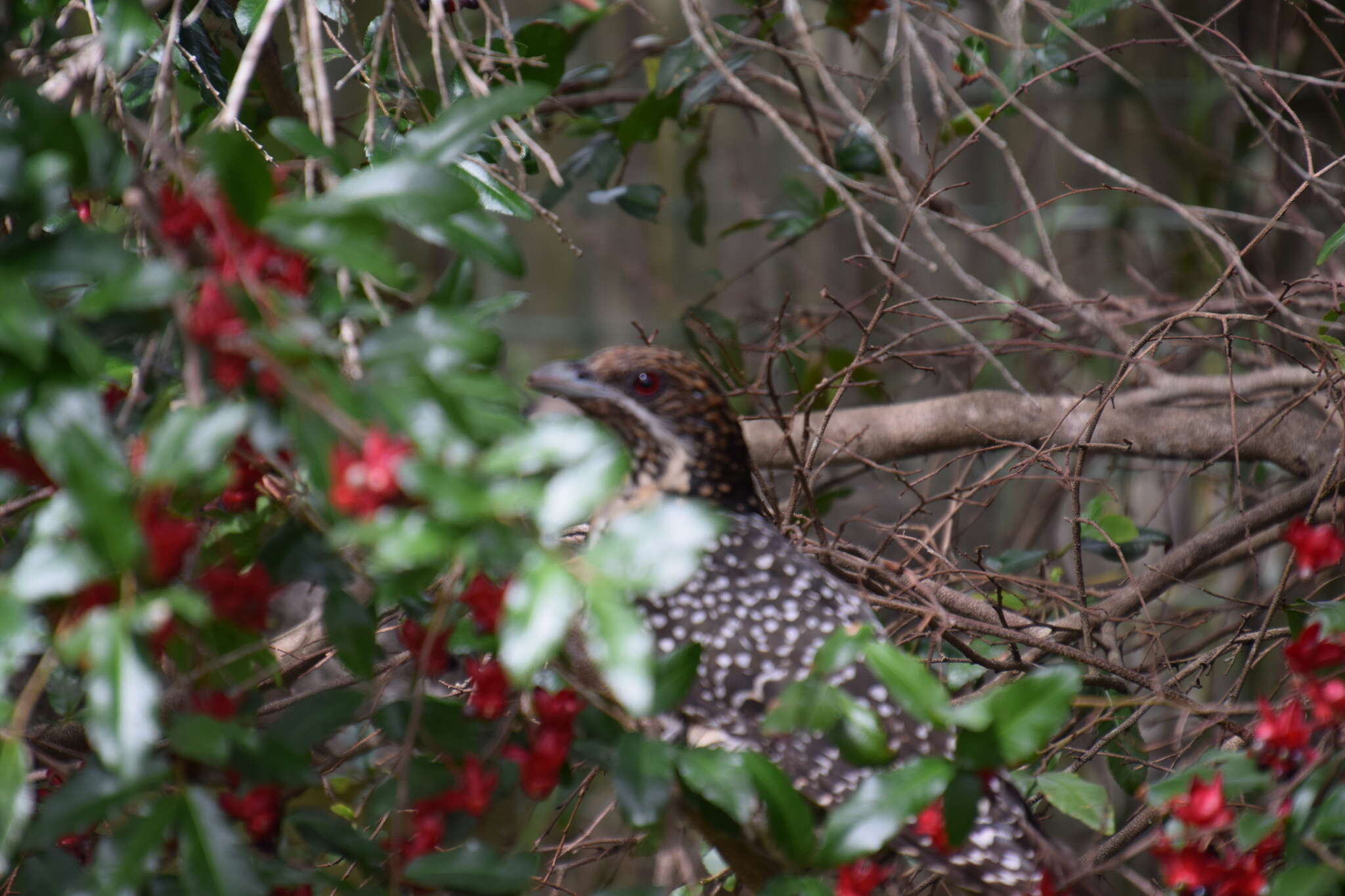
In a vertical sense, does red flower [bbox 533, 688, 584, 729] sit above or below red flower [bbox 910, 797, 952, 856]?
above

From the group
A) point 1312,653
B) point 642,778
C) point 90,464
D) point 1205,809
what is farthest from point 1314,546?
point 90,464

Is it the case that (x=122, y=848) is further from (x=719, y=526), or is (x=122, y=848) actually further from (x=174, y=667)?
(x=719, y=526)

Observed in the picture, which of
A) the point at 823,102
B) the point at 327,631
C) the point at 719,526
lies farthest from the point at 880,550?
the point at 823,102

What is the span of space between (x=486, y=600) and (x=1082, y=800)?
103 centimetres

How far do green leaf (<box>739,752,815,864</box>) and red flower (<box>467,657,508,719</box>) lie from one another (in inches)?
11.4

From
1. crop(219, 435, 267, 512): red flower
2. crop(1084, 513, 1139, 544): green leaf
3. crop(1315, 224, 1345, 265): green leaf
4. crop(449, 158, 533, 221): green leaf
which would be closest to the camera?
crop(219, 435, 267, 512): red flower

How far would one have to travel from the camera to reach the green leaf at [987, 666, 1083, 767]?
1.25 metres

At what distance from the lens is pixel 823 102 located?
12.1 feet

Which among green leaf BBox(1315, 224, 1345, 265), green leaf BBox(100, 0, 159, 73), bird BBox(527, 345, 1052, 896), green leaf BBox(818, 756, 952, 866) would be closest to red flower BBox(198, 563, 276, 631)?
green leaf BBox(100, 0, 159, 73)

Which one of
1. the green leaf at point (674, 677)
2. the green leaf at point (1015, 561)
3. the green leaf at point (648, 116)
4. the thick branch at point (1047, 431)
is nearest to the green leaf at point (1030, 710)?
the green leaf at point (674, 677)

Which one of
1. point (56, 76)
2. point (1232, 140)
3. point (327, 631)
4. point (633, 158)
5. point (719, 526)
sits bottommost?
point (633, 158)

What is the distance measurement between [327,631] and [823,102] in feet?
9.30

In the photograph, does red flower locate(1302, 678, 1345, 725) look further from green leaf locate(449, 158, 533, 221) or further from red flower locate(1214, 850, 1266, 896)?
green leaf locate(449, 158, 533, 221)

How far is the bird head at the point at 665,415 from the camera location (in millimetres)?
2303
